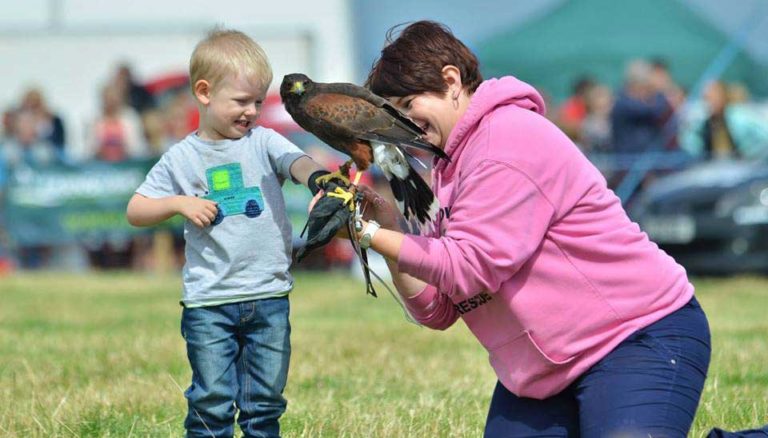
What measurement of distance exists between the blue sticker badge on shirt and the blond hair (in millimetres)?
282

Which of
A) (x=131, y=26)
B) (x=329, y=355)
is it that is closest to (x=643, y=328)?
(x=329, y=355)

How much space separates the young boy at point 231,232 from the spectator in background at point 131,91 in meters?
13.1

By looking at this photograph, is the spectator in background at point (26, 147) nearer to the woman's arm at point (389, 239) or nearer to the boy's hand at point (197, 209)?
the boy's hand at point (197, 209)

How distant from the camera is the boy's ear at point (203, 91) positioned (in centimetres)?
432

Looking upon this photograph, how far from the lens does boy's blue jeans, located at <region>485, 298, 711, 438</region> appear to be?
396 centimetres

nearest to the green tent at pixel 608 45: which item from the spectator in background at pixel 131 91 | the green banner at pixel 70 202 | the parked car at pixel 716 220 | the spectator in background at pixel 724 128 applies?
the spectator in background at pixel 724 128

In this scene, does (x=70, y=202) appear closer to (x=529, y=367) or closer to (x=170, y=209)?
(x=170, y=209)

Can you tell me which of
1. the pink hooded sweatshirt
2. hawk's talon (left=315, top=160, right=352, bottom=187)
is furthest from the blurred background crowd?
hawk's talon (left=315, top=160, right=352, bottom=187)

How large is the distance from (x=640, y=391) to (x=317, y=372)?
2814 mm

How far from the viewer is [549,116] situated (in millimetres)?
17109

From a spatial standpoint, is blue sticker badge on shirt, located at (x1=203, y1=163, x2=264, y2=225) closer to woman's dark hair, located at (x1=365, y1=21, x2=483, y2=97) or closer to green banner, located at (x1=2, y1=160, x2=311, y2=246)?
woman's dark hair, located at (x1=365, y1=21, x2=483, y2=97)

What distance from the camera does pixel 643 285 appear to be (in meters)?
4.11

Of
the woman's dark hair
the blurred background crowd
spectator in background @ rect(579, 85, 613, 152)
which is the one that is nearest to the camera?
the woman's dark hair

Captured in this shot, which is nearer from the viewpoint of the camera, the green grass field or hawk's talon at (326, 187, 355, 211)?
hawk's talon at (326, 187, 355, 211)
